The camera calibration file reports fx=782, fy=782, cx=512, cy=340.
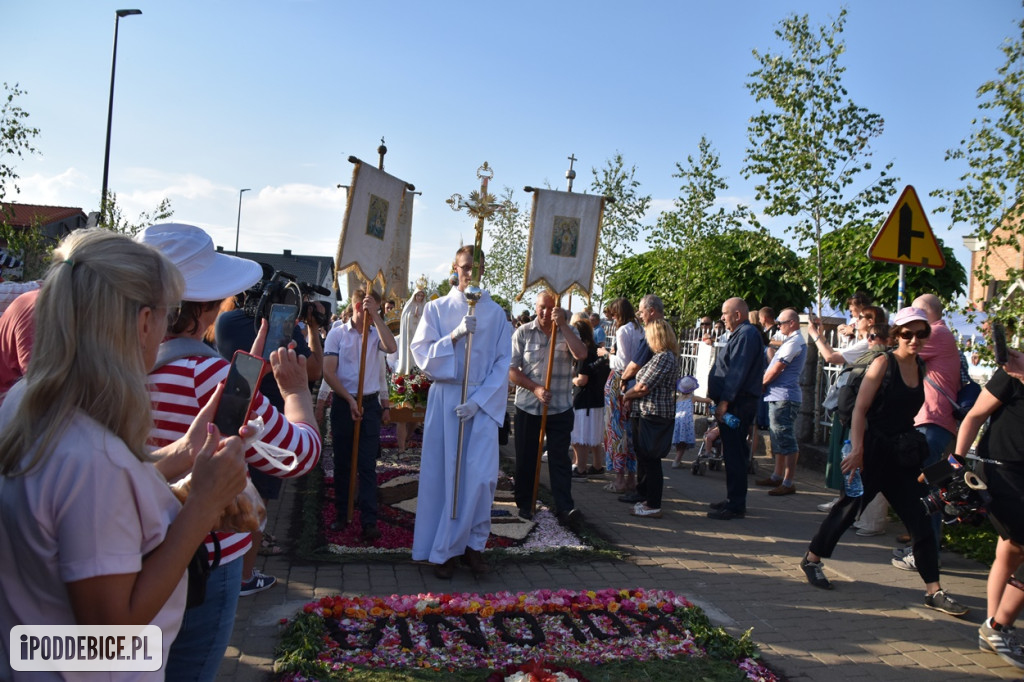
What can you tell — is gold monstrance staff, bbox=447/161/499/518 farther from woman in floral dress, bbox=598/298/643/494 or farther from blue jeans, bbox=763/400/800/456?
blue jeans, bbox=763/400/800/456

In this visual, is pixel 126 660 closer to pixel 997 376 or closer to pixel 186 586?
pixel 186 586

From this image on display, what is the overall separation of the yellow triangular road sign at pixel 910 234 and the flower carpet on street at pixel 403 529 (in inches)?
149

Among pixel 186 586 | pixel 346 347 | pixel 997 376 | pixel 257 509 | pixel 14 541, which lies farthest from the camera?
pixel 346 347

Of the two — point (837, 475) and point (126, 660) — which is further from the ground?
point (126, 660)

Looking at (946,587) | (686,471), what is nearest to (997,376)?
(946,587)

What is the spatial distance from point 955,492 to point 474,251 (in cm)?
364

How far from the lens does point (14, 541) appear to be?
144 cm

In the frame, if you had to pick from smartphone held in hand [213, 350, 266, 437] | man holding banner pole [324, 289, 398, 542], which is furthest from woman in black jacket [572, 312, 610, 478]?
smartphone held in hand [213, 350, 266, 437]

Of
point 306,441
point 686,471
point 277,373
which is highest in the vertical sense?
point 277,373

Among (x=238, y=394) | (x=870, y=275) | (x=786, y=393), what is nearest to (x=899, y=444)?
(x=786, y=393)

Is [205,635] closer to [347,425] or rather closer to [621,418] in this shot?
[347,425]

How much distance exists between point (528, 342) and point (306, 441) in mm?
5241

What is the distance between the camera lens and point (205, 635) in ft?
7.23

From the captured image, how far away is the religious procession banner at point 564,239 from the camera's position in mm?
8141
